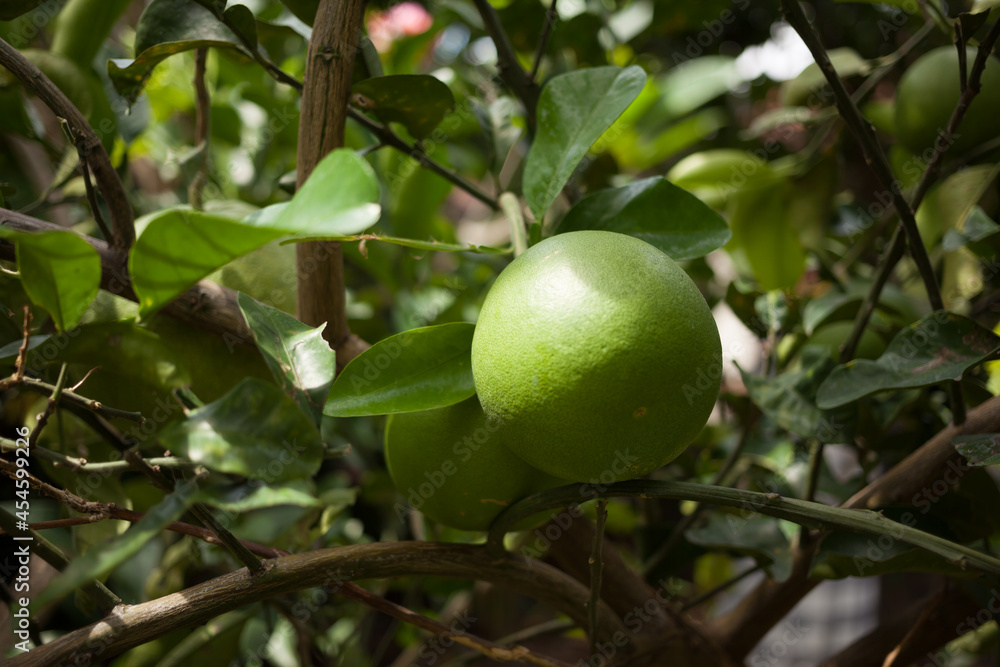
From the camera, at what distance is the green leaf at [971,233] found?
23.1 inches

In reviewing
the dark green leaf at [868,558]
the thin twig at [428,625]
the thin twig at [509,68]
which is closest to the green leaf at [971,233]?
the dark green leaf at [868,558]

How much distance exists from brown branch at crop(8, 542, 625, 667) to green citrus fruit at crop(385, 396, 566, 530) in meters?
0.04

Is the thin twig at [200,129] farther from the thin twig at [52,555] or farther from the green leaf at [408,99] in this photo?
the thin twig at [52,555]

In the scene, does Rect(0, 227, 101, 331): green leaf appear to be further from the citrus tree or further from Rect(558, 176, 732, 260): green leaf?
Rect(558, 176, 732, 260): green leaf

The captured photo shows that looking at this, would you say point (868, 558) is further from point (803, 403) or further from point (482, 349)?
point (482, 349)

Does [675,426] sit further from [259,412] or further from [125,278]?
[125,278]

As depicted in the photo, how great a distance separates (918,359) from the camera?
21.7 inches

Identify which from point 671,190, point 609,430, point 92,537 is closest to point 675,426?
point 609,430

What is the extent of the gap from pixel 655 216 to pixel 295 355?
0.97ft

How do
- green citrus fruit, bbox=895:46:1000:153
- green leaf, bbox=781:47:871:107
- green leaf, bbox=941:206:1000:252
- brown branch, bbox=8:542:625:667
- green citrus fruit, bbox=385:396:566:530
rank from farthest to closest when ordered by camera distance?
green leaf, bbox=781:47:871:107, green citrus fruit, bbox=895:46:1000:153, green leaf, bbox=941:206:1000:252, green citrus fruit, bbox=385:396:566:530, brown branch, bbox=8:542:625:667

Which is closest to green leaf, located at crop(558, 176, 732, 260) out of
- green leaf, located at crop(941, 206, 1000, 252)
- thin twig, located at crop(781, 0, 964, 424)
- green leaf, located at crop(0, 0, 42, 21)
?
thin twig, located at crop(781, 0, 964, 424)

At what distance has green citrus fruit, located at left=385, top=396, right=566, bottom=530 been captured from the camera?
48 centimetres

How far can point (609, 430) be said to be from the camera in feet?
1.28

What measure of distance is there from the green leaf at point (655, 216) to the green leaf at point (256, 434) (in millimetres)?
283
